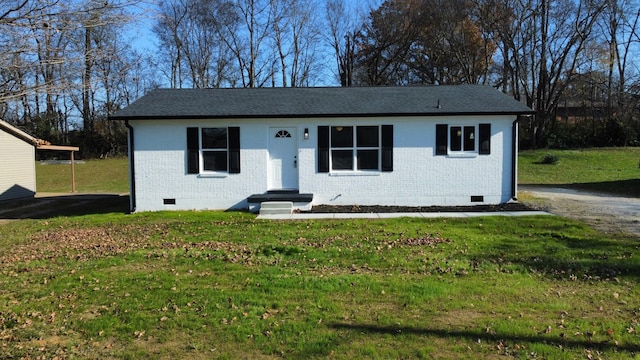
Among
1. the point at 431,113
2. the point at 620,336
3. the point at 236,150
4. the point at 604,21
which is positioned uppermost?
the point at 604,21

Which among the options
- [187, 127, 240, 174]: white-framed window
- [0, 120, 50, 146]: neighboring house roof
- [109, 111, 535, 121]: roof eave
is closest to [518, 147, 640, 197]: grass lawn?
[109, 111, 535, 121]: roof eave

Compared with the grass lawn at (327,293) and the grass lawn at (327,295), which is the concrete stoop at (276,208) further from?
the grass lawn at (327,295)

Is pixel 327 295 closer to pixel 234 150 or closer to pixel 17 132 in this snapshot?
pixel 234 150

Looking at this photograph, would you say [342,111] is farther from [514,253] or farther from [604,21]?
[604,21]

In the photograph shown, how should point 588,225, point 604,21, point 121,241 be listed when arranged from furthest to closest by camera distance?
point 604,21 < point 588,225 < point 121,241

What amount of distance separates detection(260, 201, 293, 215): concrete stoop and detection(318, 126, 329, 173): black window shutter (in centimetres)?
163

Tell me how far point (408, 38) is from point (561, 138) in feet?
48.1

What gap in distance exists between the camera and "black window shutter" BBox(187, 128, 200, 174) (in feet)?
46.2

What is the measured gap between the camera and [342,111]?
45.8 ft

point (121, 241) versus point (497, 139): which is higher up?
point (497, 139)

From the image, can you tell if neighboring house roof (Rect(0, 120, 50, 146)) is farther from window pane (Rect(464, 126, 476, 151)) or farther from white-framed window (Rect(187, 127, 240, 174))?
window pane (Rect(464, 126, 476, 151))

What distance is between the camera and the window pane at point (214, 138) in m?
14.2

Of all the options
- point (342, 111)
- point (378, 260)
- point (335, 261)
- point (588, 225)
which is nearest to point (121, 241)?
point (335, 261)

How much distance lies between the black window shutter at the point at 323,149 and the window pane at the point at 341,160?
25cm
